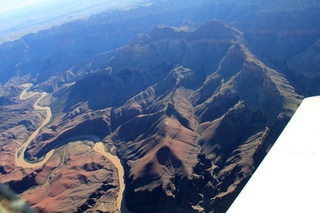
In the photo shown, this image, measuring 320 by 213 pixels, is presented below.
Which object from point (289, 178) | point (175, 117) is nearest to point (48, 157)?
point (175, 117)

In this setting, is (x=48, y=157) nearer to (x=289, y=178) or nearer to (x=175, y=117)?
(x=175, y=117)

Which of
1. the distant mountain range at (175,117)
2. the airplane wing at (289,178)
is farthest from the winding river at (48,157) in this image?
the airplane wing at (289,178)

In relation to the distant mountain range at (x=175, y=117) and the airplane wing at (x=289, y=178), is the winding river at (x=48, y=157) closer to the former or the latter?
the distant mountain range at (x=175, y=117)

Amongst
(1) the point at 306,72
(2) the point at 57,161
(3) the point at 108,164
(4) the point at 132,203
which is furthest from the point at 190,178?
(1) the point at 306,72

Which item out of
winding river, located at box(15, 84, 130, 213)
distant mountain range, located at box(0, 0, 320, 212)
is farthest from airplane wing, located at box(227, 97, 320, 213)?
winding river, located at box(15, 84, 130, 213)

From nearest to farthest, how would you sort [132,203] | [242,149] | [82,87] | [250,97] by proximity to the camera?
1. [132,203]
2. [242,149]
3. [250,97]
4. [82,87]

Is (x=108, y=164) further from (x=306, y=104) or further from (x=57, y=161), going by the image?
(x=306, y=104)
